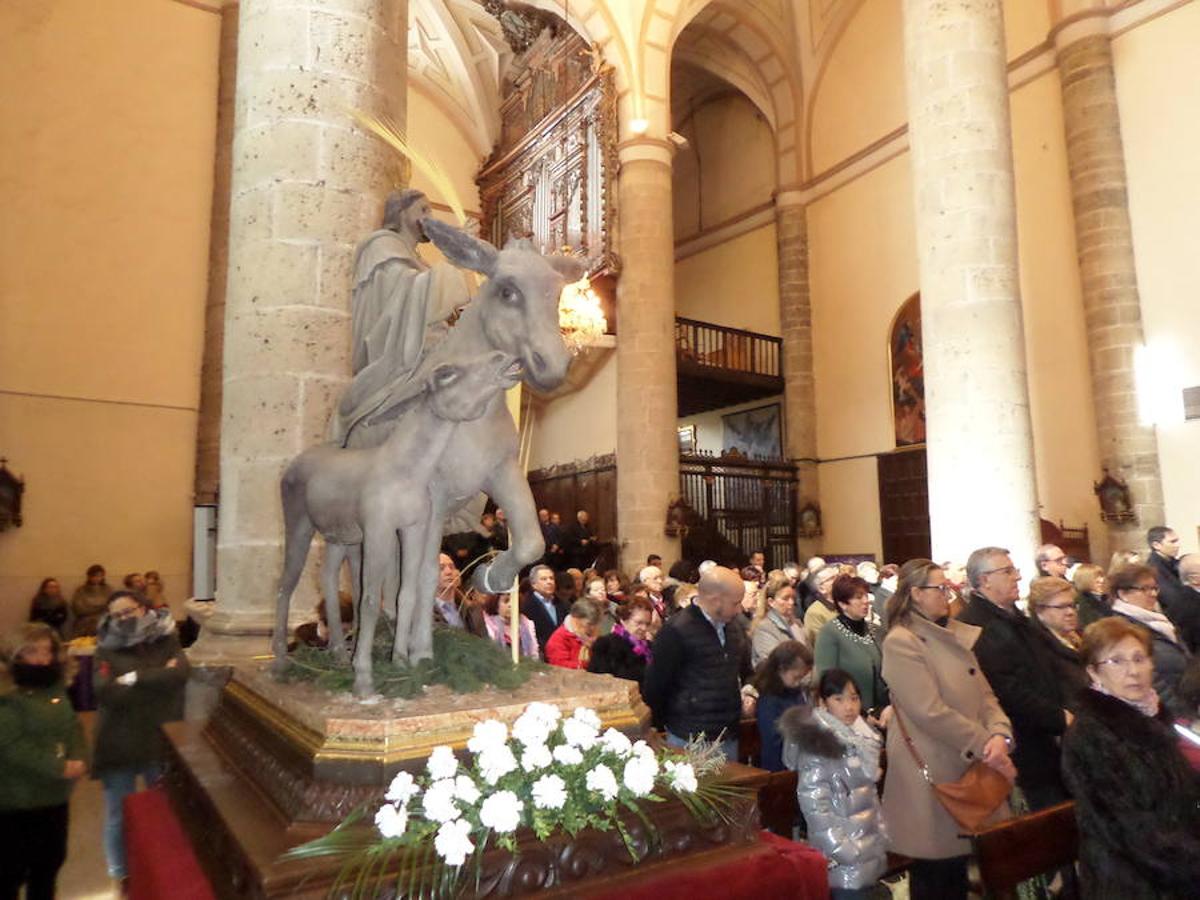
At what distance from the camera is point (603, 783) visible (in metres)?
1.68

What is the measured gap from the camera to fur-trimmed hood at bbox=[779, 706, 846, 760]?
9.73 feet

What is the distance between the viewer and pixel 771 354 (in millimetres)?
16891

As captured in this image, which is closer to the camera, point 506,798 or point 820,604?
point 506,798

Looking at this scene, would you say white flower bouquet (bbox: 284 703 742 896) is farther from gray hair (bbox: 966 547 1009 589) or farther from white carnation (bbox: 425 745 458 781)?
gray hair (bbox: 966 547 1009 589)

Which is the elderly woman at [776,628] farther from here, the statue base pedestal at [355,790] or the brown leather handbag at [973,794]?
the statue base pedestal at [355,790]

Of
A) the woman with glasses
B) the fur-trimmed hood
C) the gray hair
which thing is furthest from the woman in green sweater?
the woman with glasses

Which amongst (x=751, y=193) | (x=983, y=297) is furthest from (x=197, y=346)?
(x=751, y=193)

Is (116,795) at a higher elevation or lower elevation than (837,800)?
lower

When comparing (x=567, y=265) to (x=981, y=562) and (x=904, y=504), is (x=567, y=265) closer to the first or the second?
(x=981, y=562)

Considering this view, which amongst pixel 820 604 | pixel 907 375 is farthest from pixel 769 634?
pixel 907 375

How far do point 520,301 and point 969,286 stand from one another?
6074 mm

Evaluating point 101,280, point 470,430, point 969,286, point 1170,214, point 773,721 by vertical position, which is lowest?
point 773,721

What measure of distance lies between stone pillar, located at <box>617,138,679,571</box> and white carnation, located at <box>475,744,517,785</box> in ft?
34.5

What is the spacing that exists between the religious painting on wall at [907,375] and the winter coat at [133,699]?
1275 centimetres
